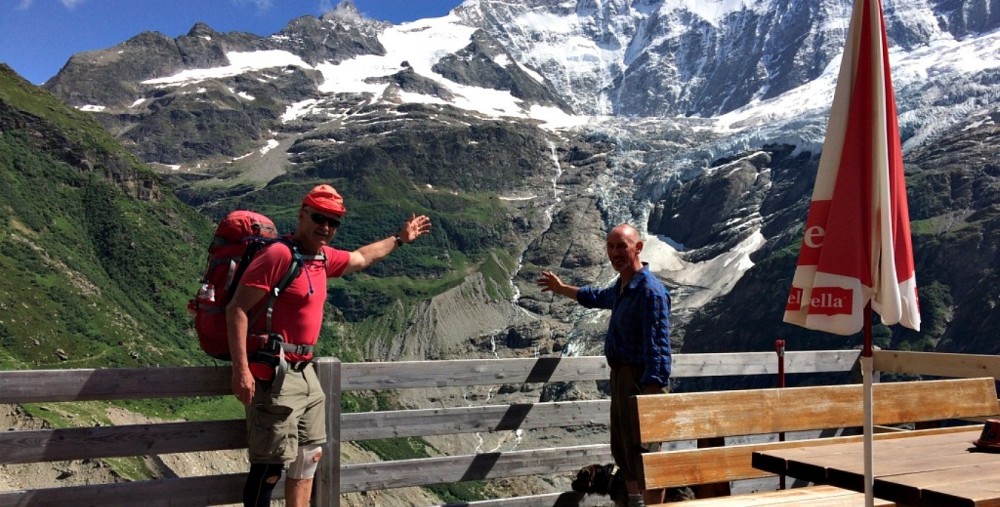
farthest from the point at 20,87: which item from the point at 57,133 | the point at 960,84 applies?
the point at 960,84

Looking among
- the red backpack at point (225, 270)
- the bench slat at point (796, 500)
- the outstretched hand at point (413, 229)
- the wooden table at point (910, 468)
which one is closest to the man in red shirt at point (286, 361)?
the red backpack at point (225, 270)

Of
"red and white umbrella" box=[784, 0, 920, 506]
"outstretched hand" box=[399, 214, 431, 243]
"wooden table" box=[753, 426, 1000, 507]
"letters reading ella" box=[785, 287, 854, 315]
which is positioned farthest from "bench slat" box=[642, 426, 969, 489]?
"outstretched hand" box=[399, 214, 431, 243]

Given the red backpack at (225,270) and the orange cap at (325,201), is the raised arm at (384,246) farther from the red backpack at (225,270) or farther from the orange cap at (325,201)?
the red backpack at (225,270)

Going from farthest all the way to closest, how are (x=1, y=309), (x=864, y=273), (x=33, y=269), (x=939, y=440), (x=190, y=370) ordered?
1. (x=33, y=269)
2. (x=1, y=309)
3. (x=190, y=370)
4. (x=939, y=440)
5. (x=864, y=273)

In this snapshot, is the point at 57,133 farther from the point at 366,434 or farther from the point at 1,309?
the point at 366,434

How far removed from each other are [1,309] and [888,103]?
86.8m

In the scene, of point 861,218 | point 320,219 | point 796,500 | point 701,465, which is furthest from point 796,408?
point 320,219

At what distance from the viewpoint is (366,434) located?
257 inches

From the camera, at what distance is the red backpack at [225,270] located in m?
5.27

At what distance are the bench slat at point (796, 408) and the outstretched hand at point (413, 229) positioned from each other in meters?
2.71

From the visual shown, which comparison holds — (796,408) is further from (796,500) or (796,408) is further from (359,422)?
(359,422)

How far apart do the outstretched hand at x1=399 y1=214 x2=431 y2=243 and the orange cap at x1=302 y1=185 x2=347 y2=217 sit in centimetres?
104

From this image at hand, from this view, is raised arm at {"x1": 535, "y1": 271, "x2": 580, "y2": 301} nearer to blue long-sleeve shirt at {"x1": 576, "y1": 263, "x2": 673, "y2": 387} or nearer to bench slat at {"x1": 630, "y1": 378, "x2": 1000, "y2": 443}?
blue long-sleeve shirt at {"x1": 576, "y1": 263, "x2": 673, "y2": 387}

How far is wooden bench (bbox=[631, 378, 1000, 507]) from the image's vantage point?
4.42 metres
